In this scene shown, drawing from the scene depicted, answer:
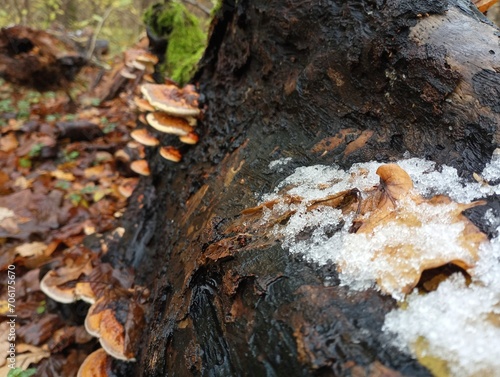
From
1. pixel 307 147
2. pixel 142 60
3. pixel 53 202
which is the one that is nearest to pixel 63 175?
pixel 53 202

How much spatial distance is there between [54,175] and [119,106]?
9.15 feet

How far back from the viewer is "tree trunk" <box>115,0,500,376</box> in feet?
3.66

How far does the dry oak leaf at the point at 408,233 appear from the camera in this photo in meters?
1.06

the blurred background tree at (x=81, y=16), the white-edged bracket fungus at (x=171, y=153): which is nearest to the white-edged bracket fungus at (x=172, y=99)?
the white-edged bracket fungus at (x=171, y=153)

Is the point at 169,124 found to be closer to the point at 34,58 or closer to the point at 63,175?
the point at 63,175

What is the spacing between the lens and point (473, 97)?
1.48 metres

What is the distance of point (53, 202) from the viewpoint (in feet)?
15.1

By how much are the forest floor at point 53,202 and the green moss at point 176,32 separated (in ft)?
5.11

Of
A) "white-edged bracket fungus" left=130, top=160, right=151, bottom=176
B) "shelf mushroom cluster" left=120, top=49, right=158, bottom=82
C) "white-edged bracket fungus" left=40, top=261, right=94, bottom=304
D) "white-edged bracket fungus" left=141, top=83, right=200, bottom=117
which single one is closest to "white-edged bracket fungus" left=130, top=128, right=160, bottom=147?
"white-edged bracket fungus" left=130, top=160, right=151, bottom=176

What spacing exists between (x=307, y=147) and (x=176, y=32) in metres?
3.93

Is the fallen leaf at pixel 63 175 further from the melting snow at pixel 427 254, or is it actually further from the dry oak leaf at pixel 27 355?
the melting snow at pixel 427 254

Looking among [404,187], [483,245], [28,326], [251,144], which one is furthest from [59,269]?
[483,245]

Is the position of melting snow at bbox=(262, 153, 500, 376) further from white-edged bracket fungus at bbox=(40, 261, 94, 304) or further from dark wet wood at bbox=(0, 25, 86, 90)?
dark wet wood at bbox=(0, 25, 86, 90)

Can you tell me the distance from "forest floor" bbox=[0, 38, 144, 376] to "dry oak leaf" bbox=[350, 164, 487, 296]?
2.98m
